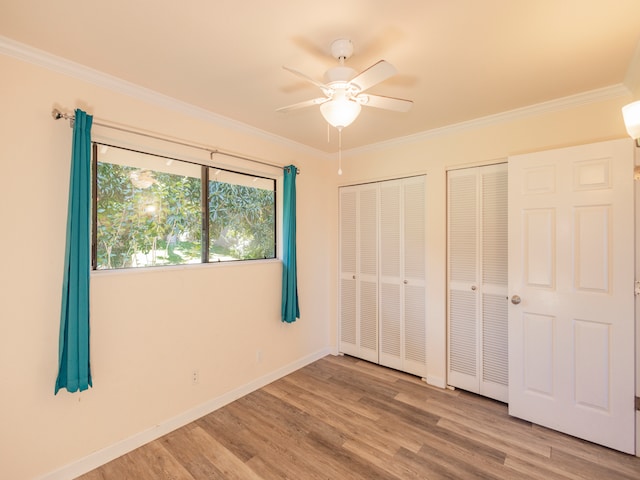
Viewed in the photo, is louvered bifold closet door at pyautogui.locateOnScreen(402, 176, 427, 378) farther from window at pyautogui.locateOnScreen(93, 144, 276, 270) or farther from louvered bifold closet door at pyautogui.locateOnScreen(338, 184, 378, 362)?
window at pyautogui.locateOnScreen(93, 144, 276, 270)

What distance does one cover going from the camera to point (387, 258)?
11.2ft

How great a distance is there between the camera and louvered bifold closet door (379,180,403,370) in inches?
131

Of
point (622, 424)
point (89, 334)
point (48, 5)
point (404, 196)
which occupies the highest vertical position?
point (48, 5)

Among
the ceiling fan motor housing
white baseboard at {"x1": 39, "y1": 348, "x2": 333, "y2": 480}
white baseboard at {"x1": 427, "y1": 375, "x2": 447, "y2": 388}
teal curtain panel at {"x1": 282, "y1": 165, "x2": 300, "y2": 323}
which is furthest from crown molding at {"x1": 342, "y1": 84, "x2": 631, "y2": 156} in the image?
white baseboard at {"x1": 39, "y1": 348, "x2": 333, "y2": 480}

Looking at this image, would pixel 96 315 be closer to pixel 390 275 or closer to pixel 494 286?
pixel 390 275

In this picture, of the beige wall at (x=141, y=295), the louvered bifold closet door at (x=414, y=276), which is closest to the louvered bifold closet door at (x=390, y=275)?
the louvered bifold closet door at (x=414, y=276)

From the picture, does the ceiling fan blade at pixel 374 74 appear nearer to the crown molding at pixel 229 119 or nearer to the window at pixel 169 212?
the crown molding at pixel 229 119

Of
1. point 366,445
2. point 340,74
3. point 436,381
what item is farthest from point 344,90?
point 436,381

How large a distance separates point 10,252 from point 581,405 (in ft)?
12.7

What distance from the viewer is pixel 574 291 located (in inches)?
87.4

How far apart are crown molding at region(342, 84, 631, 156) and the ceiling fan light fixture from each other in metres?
1.66

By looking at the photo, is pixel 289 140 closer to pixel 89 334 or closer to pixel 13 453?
pixel 89 334

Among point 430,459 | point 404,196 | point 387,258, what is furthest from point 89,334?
point 404,196

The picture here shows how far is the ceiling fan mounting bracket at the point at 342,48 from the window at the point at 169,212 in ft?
5.03
